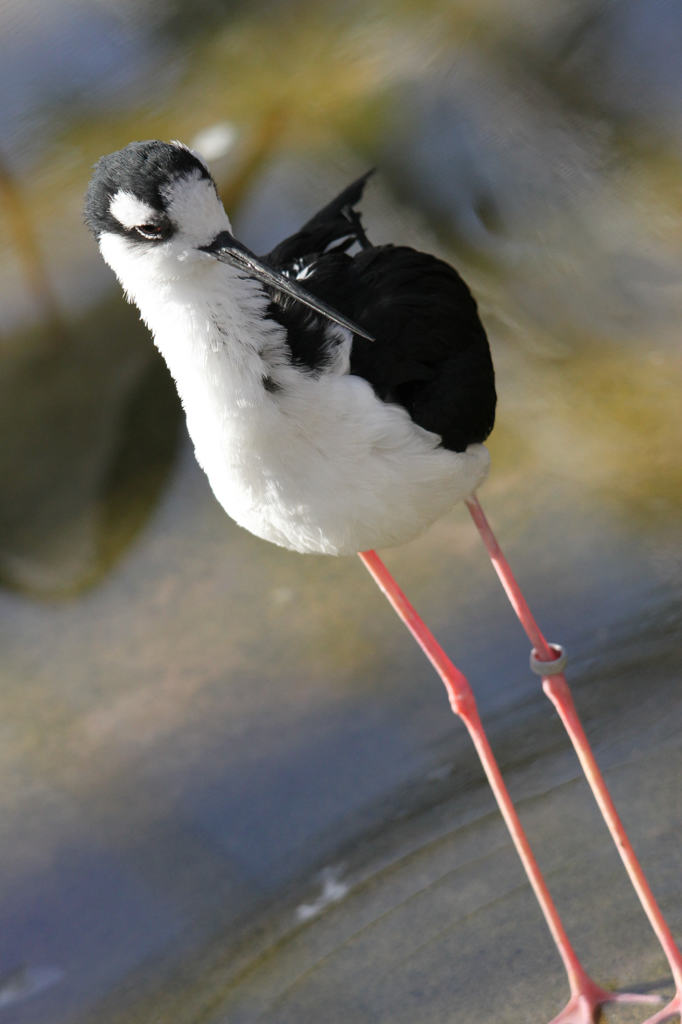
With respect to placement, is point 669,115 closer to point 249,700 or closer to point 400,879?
point 249,700

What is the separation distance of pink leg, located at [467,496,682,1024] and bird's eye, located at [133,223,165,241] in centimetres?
74

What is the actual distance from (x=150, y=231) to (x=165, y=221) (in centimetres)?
3

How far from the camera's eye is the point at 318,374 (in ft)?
5.02

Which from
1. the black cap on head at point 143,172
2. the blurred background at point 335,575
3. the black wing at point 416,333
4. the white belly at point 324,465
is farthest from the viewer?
the blurred background at point 335,575

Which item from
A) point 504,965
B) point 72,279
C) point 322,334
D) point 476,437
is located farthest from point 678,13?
point 504,965

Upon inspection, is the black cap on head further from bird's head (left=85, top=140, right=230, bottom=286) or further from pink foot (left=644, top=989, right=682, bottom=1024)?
pink foot (left=644, top=989, right=682, bottom=1024)

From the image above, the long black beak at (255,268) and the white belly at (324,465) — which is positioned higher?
the long black beak at (255,268)

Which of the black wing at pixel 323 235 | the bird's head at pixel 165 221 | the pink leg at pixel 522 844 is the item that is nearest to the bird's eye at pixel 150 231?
the bird's head at pixel 165 221

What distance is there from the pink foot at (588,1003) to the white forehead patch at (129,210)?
4.03 feet

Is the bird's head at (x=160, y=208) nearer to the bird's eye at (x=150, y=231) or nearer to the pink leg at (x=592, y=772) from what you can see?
the bird's eye at (x=150, y=231)

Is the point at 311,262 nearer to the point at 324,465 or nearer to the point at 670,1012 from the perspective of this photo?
the point at 324,465

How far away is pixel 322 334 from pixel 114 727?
115cm

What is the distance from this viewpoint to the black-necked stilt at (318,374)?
1.41 metres

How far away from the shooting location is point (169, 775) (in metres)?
2.36
